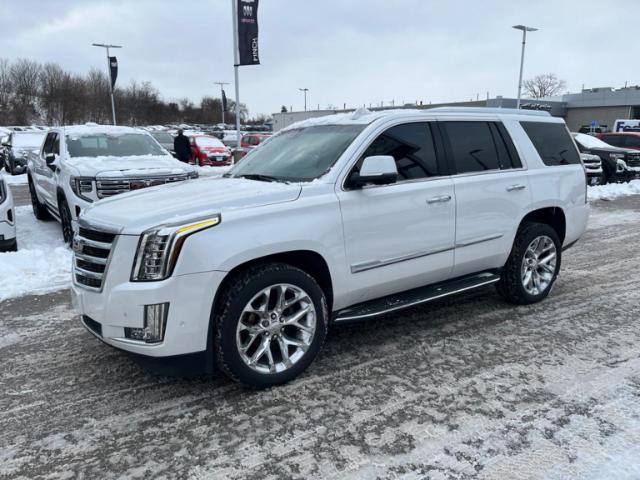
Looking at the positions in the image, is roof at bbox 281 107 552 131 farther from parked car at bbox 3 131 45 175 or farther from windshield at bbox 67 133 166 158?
parked car at bbox 3 131 45 175

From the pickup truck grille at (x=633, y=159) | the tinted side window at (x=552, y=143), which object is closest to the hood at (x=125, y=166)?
the tinted side window at (x=552, y=143)

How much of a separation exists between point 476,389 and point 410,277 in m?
1.04

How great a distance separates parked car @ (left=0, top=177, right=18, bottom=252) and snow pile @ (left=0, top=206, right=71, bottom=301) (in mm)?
177

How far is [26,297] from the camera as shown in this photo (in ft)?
19.0

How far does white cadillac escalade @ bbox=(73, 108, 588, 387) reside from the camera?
126 inches

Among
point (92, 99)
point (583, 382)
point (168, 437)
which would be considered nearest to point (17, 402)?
point (168, 437)

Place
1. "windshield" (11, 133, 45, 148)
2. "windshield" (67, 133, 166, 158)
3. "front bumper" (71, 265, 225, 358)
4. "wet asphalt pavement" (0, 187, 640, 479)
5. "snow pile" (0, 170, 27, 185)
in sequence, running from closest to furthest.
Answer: "wet asphalt pavement" (0, 187, 640, 479), "front bumper" (71, 265, 225, 358), "windshield" (67, 133, 166, 158), "snow pile" (0, 170, 27, 185), "windshield" (11, 133, 45, 148)

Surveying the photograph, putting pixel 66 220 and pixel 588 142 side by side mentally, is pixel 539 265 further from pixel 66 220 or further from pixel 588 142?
pixel 588 142

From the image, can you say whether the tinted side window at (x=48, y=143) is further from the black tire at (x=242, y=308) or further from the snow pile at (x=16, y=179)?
the snow pile at (x=16, y=179)

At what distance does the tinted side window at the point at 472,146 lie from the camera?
4609mm

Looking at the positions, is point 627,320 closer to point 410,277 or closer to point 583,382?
point 583,382

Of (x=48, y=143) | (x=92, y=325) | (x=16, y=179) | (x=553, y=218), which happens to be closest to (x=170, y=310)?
(x=92, y=325)

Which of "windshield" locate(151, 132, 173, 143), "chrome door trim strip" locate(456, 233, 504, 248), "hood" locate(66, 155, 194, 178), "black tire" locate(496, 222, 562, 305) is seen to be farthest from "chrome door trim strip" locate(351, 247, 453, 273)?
"windshield" locate(151, 132, 173, 143)

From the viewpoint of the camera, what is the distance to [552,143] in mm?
5465
